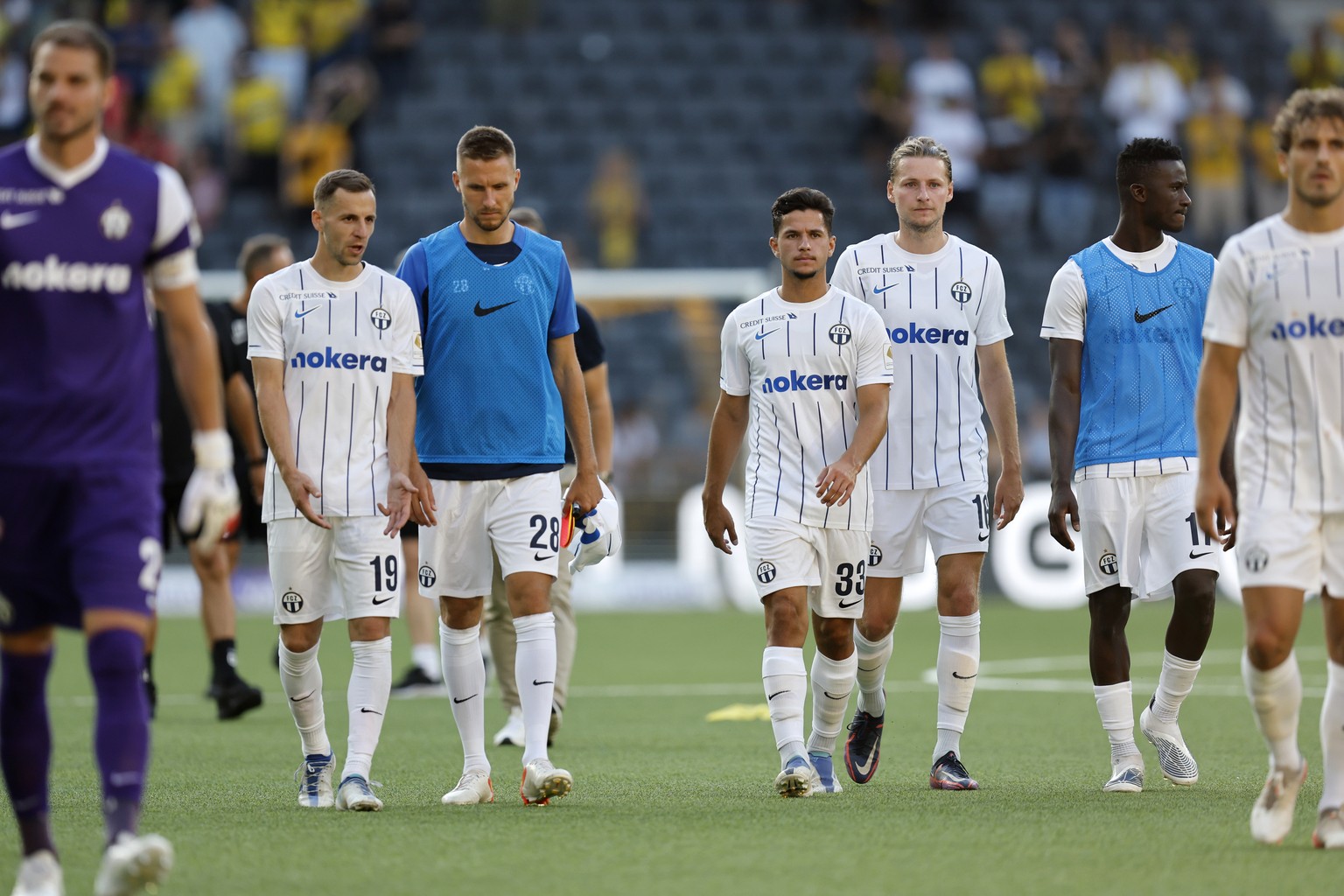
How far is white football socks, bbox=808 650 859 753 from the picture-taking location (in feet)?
23.1

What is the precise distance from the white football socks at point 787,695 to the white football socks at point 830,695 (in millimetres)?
311

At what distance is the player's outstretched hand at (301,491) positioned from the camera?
6434mm

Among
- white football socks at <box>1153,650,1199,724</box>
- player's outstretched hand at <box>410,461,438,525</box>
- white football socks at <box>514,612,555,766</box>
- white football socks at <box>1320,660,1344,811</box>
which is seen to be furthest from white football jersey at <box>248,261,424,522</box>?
white football socks at <box>1320,660,1344,811</box>

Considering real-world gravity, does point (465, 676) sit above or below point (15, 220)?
below

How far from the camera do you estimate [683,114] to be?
23.3 m

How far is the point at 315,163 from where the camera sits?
21.0 meters

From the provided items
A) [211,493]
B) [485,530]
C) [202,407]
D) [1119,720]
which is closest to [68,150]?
[202,407]

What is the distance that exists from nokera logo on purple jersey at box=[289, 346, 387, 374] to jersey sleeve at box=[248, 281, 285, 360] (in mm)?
93

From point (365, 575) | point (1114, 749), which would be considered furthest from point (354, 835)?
point (1114, 749)

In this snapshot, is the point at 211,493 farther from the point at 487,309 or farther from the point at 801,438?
the point at 801,438

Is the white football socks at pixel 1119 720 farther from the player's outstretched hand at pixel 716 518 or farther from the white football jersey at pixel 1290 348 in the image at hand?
the white football jersey at pixel 1290 348

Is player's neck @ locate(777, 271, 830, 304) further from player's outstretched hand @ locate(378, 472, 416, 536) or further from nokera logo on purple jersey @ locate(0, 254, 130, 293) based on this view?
nokera logo on purple jersey @ locate(0, 254, 130, 293)

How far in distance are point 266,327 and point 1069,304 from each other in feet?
9.88

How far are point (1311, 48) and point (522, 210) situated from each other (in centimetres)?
1714
